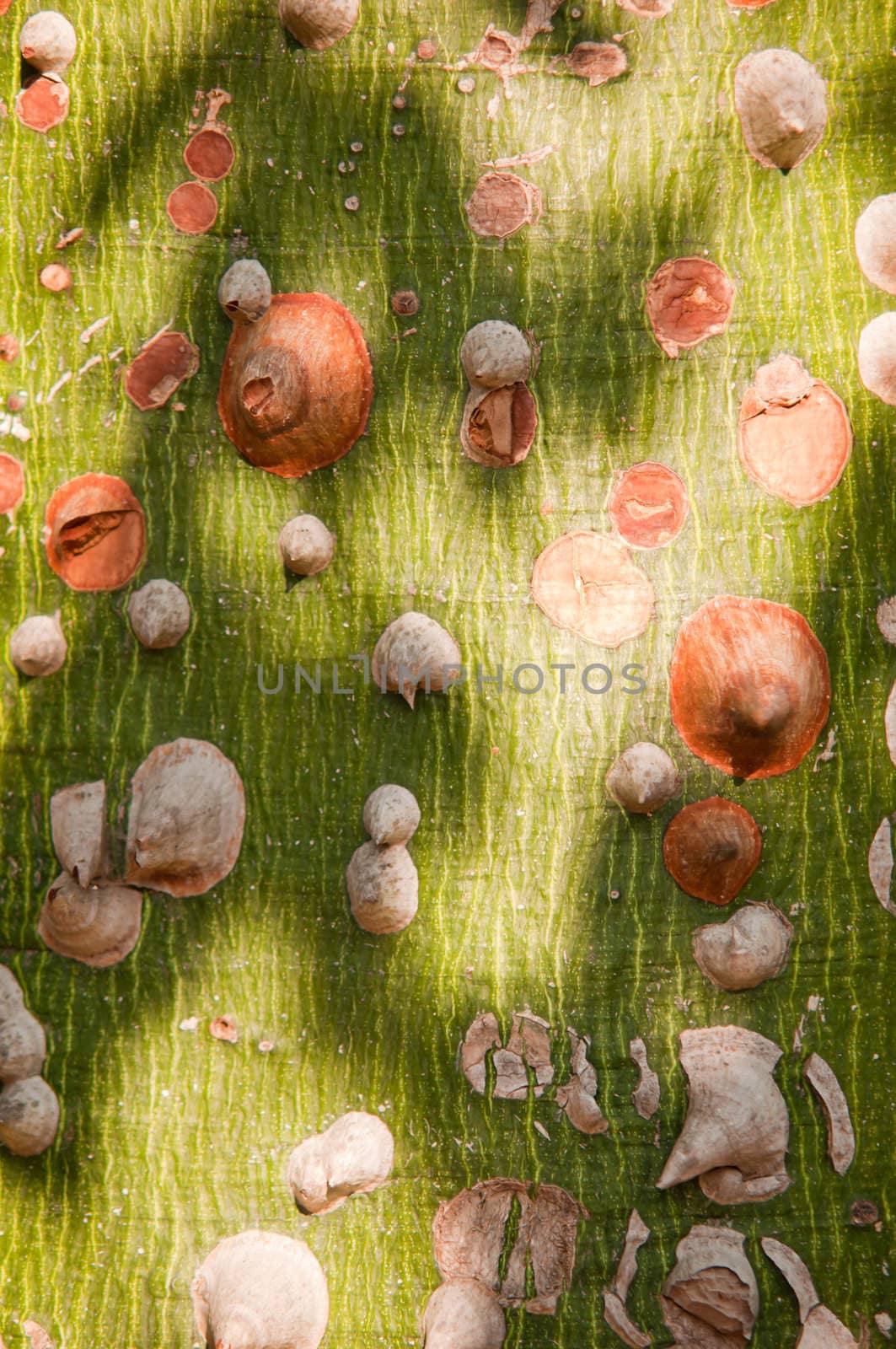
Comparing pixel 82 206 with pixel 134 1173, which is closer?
pixel 134 1173

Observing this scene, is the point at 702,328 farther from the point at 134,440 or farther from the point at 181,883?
the point at 181,883

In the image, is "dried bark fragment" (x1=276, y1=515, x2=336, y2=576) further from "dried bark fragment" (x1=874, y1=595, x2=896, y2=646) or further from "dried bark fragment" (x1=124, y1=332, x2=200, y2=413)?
"dried bark fragment" (x1=874, y1=595, x2=896, y2=646)

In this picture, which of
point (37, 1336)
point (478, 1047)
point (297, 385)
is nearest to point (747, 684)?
point (478, 1047)

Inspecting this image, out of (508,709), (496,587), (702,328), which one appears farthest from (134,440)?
(702,328)

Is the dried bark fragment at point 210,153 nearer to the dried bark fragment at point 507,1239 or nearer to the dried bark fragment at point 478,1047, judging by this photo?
the dried bark fragment at point 478,1047

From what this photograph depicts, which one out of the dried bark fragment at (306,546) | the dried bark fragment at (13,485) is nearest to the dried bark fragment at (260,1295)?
the dried bark fragment at (306,546)

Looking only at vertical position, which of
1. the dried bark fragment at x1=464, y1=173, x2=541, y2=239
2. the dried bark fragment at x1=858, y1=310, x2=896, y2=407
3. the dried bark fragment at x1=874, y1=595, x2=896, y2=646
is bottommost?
the dried bark fragment at x1=874, y1=595, x2=896, y2=646

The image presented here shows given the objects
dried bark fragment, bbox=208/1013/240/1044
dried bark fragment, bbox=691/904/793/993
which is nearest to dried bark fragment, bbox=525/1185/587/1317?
dried bark fragment, bbox=691/904/793/993
